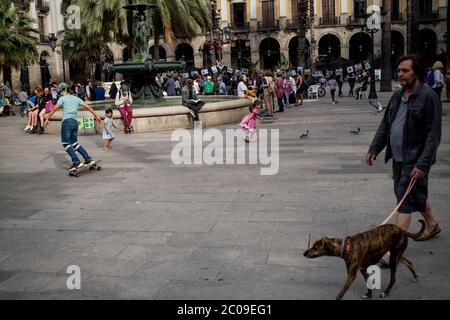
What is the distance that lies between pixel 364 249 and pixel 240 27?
54912 mm

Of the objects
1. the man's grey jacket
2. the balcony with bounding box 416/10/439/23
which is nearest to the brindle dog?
the man's grey jacket

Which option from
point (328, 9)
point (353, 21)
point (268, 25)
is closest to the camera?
point (353, 21)

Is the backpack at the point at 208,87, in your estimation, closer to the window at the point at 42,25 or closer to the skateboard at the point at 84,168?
the skateboard at the point at 84,168

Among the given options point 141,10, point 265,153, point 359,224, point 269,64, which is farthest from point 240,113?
point 269,64

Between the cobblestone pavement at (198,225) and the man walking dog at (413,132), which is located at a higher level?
the man walking dog at (413,132)

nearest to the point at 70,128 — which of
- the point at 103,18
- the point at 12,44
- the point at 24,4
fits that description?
the point at 103,18

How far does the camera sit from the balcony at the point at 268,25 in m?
55.4

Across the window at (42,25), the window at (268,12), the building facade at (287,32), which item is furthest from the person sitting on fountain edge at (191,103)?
the window at (268,12)

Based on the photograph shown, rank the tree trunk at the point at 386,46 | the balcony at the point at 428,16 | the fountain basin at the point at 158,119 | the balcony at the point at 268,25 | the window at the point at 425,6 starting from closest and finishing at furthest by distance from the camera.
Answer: the fountain basin at the point at 158,119, the tree trunk at the point at 386,46, the balcony at the point at 428,16, the window at the point at 425,6, the balcony at the point at 268,25

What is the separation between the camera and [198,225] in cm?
592

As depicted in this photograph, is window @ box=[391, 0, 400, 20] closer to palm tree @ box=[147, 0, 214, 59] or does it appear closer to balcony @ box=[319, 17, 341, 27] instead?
balcony @ box=[319, 17, 341, 27]

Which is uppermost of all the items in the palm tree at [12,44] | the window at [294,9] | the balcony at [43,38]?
the window at [294,9]

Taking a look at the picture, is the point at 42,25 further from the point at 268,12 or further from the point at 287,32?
the point at 287,32

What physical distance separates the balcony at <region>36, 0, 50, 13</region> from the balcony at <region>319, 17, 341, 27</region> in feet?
89.2
